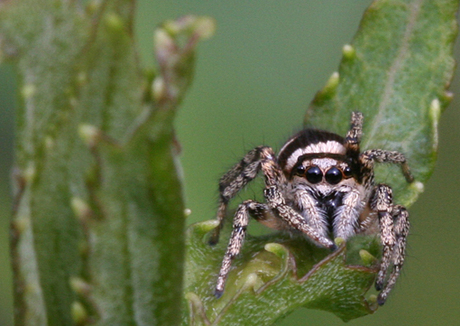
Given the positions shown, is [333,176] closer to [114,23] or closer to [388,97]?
[388,97]

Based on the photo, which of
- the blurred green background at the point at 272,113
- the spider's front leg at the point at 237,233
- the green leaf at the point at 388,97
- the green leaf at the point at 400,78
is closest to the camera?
the spider's front leg at the point at 237,233

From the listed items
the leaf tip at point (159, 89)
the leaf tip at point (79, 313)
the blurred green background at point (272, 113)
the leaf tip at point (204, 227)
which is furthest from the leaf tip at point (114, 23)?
the blurred green background at point (272, 113)

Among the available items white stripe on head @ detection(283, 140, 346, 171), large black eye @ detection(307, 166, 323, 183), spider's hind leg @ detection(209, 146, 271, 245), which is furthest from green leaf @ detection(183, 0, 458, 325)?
spider's hind leg @ detection(209, 146, 271, 245)

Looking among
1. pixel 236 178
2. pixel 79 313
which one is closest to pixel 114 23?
pixel 79 313

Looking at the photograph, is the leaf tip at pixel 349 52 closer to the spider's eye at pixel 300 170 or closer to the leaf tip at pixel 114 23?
the spider's eye at pixel 300 170

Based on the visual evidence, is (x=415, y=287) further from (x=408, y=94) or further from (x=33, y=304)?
(x=33, y=304)

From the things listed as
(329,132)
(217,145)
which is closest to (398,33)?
(329,132)
